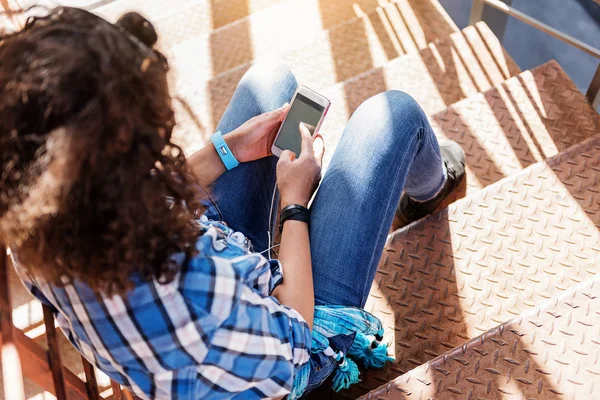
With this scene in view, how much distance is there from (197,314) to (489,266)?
0.92 m

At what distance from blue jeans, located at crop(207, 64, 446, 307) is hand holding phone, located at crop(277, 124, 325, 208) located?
38 mm

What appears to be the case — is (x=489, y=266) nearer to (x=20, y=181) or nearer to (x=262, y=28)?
(x=20, y=181)

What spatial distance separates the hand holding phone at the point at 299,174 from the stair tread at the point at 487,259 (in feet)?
1.30

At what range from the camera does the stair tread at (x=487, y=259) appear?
1.36 m

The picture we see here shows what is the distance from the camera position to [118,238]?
2.14 ft

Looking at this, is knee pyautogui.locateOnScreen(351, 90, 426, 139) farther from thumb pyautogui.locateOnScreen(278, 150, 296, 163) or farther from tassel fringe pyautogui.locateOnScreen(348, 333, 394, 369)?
tassel fringe pyautogui.locateOnScreen(348, 333, 394, 369)

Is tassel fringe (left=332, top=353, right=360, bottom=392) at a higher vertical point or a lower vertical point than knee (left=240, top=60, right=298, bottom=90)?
lower

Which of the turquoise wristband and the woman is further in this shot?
the turquoise wristband

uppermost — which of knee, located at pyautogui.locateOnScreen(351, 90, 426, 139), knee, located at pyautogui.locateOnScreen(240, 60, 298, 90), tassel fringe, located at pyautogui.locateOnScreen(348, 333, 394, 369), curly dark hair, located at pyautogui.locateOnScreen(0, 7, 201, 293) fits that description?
curly dark hair, located at pyautogui.locateOnScreen(0, 7, 201, 293)

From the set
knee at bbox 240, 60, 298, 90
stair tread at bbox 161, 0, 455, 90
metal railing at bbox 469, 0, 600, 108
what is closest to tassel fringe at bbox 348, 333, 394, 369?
knee at bbox 240, 60, 298, 90

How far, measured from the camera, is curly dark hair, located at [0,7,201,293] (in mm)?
610

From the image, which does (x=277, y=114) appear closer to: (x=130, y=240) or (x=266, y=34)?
(x=130, y=240)

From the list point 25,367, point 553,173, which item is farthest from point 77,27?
point 553,173

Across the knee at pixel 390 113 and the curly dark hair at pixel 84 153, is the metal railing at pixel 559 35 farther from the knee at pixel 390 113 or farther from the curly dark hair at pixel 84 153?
the curly dark hair at pixel 84 153
